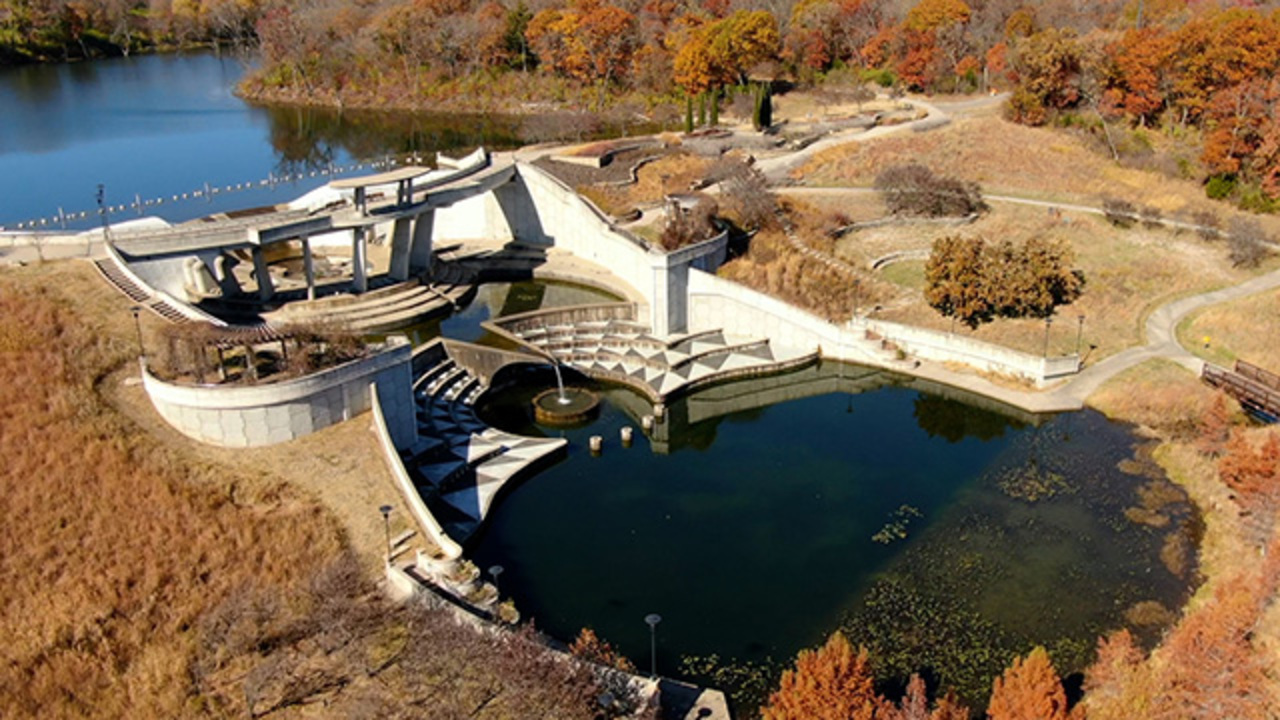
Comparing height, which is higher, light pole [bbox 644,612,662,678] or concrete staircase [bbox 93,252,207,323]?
concrete staircase [bbox 93,252,207,323]

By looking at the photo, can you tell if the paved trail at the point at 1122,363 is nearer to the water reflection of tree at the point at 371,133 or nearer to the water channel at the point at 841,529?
the water channel at the point at 841,529

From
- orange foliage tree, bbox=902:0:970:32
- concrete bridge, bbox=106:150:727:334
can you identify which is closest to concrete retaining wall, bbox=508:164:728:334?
concrete bridge, bbox=106:150:727:334

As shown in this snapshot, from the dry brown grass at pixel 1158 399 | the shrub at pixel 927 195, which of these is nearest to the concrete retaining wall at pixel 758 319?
the dry brown grass at pixel 1158 399

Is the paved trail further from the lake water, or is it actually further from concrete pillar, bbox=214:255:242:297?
the lake water

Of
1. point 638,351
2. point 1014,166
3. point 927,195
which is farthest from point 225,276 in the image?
point 1014,166

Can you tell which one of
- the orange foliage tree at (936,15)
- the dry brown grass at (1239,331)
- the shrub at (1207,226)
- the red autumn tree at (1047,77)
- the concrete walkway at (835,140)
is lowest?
the dry brown grass at (1239,331)

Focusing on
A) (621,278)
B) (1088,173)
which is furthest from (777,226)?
(1088,173)

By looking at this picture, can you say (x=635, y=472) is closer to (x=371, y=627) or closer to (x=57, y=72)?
(x=371, y=627)
